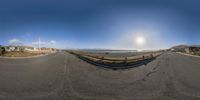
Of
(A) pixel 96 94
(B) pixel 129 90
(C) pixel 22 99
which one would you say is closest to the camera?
(C) pixel 22 99

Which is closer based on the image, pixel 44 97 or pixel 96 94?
pixel 44 97

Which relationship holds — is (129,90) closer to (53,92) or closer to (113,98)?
(113,98)

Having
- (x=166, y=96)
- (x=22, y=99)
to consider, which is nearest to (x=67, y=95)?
(x=22, y=99)

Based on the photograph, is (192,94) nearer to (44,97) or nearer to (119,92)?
(119,92)

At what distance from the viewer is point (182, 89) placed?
6.33 metres

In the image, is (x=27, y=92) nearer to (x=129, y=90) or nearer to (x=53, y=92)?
(x=53, y=92)

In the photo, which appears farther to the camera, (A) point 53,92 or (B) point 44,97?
(A) point 53,92

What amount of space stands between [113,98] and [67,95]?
1.51m

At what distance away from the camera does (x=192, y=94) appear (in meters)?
5.69

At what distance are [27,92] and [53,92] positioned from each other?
99 centimetres

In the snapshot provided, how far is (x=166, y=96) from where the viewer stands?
545cm

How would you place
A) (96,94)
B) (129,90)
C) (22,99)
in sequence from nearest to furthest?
1. (22,99)
2. (96,94)
3. (129,90)

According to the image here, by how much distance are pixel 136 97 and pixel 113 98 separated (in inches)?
30.3

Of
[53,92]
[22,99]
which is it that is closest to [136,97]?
[53,92]
